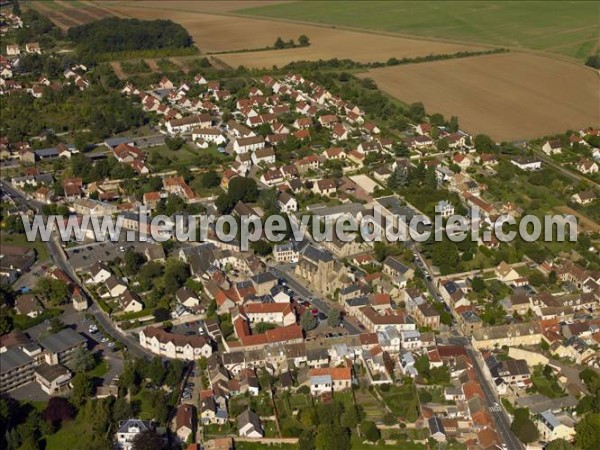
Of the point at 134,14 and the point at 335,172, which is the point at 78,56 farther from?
the point at 335,172

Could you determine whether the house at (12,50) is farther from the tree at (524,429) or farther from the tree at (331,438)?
the tree at (524,429)

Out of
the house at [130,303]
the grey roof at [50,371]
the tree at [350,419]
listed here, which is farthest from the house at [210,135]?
the tree at [350,419]

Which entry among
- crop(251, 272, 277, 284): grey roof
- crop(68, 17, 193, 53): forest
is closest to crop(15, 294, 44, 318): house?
crop(251, 272, 277, 284): grey roof

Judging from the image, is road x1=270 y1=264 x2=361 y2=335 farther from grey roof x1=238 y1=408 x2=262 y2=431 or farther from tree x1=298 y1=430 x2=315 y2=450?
tree x1=298 y1=430 x2=315 y2=450

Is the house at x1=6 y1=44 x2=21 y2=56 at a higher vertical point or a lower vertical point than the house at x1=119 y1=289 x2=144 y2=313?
higher

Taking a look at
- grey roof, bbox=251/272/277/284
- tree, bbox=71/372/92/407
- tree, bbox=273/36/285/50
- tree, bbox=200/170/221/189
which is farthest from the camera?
tree, bbox=273/36/285/50

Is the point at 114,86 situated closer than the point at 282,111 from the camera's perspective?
No

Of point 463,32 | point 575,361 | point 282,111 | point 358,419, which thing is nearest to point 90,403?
point 358,419

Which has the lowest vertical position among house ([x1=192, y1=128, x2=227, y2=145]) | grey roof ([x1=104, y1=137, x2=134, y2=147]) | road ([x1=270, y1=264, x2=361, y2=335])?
road ([x1=270, y1=264, x2=361, y2=335])
